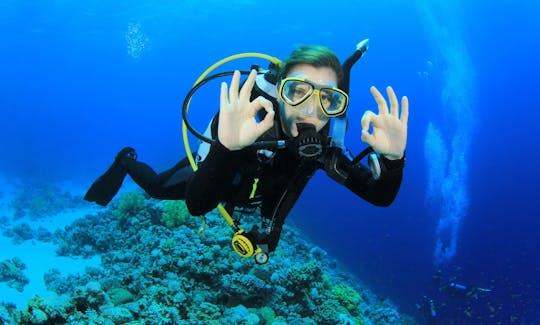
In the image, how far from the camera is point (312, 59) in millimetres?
3217

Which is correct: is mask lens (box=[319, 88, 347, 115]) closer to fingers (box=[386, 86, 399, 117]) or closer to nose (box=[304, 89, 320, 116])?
nose (box=[304, 89, 320, 116])

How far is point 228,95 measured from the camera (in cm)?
261

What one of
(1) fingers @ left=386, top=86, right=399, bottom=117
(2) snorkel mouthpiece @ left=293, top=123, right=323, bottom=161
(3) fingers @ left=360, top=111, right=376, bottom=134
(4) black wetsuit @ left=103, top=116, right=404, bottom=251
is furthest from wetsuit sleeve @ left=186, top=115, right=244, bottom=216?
(1) fingers @ left=386, top=86, right=399, bottom=117

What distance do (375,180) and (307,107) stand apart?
1.04 m

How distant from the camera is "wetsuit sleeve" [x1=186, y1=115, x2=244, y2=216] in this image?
2695mm

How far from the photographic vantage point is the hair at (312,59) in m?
3.23

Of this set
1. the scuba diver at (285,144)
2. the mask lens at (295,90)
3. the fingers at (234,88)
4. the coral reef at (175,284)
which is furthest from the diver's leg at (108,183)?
the fingers at (234,88)


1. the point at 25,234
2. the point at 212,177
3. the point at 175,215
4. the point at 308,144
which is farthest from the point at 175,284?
the point at 25,234

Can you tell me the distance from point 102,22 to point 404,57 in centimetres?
4930

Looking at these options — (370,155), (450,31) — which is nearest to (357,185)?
(370,155)

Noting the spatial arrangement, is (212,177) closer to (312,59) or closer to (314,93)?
(314,93)

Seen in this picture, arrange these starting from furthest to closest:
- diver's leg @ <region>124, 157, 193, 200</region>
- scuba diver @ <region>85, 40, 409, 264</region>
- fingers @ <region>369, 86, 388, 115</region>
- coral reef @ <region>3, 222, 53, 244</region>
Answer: coral reef @ <region>3, 222, 53, 244</region>
diver's leg @ <region>124, 157, 193, 200</region>
fingers @ <region>369, 86, 388, 115</region>
scuba diver @ <region>85, 40, 409, 264</region>

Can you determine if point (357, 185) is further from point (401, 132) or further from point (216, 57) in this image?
point (216, 57)

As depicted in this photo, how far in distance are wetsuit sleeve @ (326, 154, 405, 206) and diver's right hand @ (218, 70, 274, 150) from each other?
1.30 m
